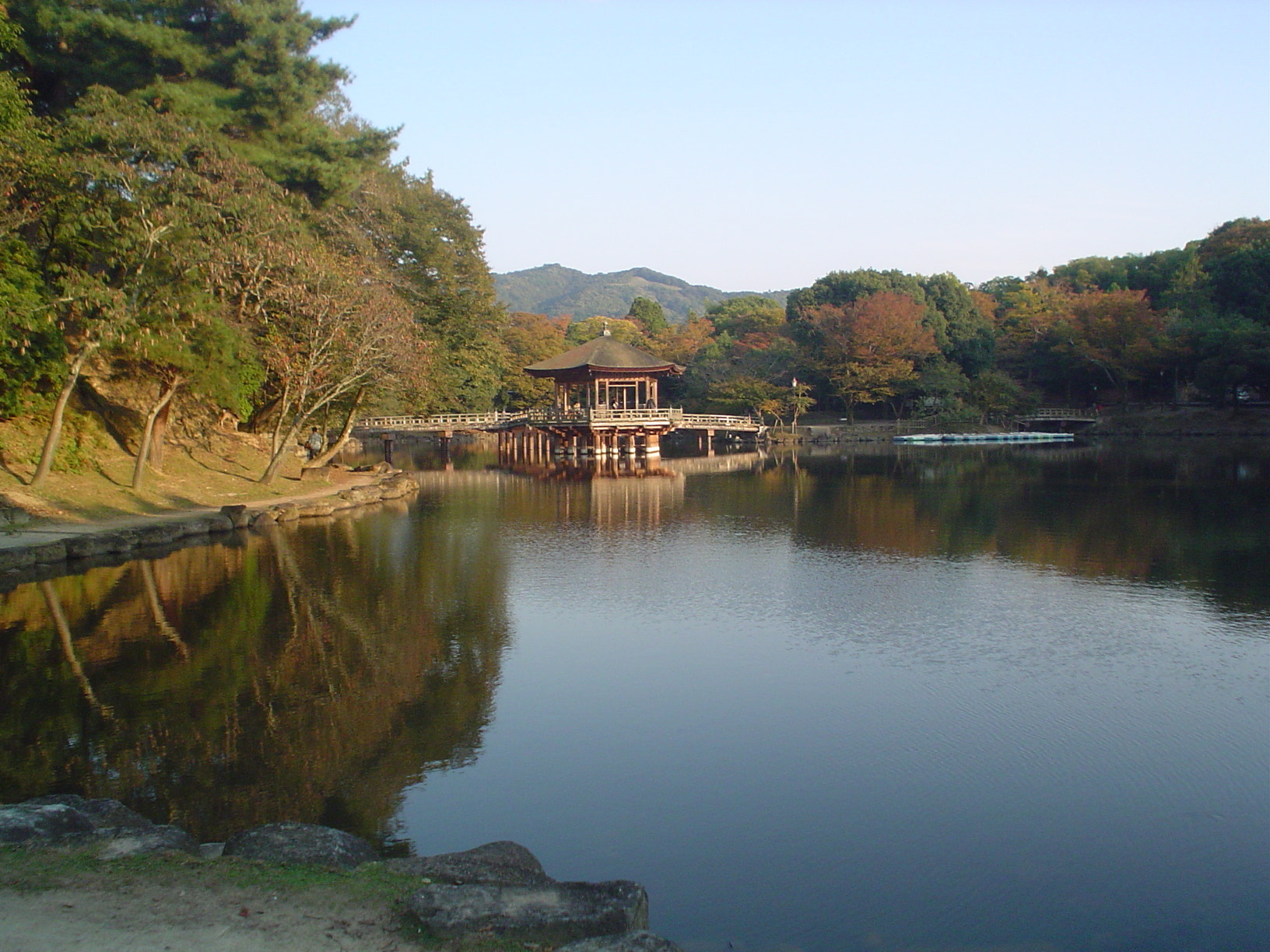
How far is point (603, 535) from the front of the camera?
1922 cm

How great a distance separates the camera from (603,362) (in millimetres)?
41719

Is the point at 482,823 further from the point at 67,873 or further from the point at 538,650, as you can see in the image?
the point at 538,650

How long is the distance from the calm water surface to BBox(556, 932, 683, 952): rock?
1142 mm

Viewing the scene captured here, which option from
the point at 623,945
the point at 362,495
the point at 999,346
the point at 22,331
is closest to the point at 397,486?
the point at 362,495

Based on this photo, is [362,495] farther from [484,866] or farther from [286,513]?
[484,866]

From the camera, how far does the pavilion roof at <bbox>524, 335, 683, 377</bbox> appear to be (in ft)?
136

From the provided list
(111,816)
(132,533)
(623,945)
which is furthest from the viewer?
(132,533)

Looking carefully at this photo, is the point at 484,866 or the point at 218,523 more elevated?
the point at 218,523

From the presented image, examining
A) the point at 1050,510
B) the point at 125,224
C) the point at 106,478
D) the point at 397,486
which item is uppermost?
the point at 125,224

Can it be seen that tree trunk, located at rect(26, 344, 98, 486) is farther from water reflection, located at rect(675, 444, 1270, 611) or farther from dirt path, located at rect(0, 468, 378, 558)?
water reflection, located at rect(675, 444, 1270, 611)

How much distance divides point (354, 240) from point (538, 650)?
1650 centimetres

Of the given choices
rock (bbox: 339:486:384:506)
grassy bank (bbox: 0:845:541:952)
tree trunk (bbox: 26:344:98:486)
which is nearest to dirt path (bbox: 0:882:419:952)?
grassy bank (bbox: 0:845:541:952)

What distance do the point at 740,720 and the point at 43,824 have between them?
17.2 feet

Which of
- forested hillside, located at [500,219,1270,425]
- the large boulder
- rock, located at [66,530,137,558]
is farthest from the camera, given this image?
forested hillside, located at [500,219,1270,425]
